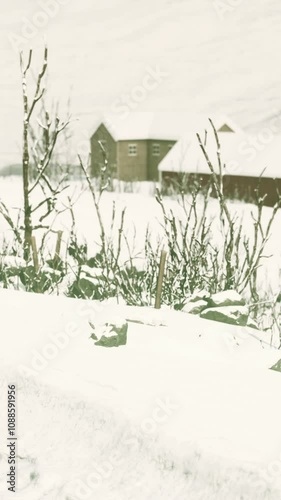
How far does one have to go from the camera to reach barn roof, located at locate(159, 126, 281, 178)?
29609 mm

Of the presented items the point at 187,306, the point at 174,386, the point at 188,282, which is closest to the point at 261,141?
the point at 188,282

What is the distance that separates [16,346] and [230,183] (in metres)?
26.5

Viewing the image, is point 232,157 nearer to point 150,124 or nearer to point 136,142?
point 136,142

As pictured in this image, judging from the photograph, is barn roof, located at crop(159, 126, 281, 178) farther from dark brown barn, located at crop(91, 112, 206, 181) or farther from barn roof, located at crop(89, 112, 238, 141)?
dark brown barn, located at crop(91, 112, 206, 181)

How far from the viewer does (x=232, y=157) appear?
3269 cm

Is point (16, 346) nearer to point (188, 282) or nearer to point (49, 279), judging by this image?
point (49, 279)

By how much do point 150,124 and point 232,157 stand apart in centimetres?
1501

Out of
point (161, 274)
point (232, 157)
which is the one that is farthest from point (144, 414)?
point (232, 157)

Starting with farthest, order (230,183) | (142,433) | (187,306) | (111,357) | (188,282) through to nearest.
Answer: (230,183)
(188,282)
(187,306)
(111,357)
(142,433)

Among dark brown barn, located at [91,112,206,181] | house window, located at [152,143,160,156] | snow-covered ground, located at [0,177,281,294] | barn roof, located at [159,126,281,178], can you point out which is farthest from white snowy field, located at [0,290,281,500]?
house window, located at [152,143,160,156]

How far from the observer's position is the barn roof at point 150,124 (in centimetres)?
4459

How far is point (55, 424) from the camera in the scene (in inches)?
176

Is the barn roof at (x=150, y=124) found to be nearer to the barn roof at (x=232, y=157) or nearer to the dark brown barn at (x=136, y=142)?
the dark brown barn at (x=136, y=142)

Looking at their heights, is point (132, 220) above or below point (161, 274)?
below
